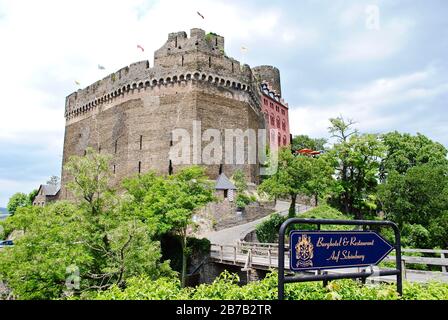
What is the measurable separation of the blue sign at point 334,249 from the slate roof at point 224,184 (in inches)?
1022

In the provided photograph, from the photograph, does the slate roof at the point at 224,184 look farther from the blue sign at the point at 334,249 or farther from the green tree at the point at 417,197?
the blue sign at the point at 334,249

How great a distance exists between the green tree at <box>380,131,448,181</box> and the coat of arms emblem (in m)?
36.5

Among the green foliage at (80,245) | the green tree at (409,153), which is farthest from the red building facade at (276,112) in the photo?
the green foliage at (80,245)

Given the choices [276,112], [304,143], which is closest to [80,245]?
[276,112]

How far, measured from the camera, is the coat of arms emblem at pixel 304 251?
4.18 metres

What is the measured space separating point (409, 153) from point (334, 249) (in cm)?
3858

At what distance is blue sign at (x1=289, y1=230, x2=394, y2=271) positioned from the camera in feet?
13.7

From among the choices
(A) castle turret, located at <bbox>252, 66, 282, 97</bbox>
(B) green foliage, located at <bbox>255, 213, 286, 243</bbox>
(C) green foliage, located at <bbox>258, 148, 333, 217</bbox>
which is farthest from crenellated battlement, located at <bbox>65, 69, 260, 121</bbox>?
(B) green foliage, located at <bbox>255, 213, 286, 243</bbox>

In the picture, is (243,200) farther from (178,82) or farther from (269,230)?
(178,82)

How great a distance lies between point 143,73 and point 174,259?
20.9 metres

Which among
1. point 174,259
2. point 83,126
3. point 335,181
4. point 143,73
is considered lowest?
point 174,259

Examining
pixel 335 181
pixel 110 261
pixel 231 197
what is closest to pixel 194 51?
pixel 231 197

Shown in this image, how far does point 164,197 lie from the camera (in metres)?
21.0
